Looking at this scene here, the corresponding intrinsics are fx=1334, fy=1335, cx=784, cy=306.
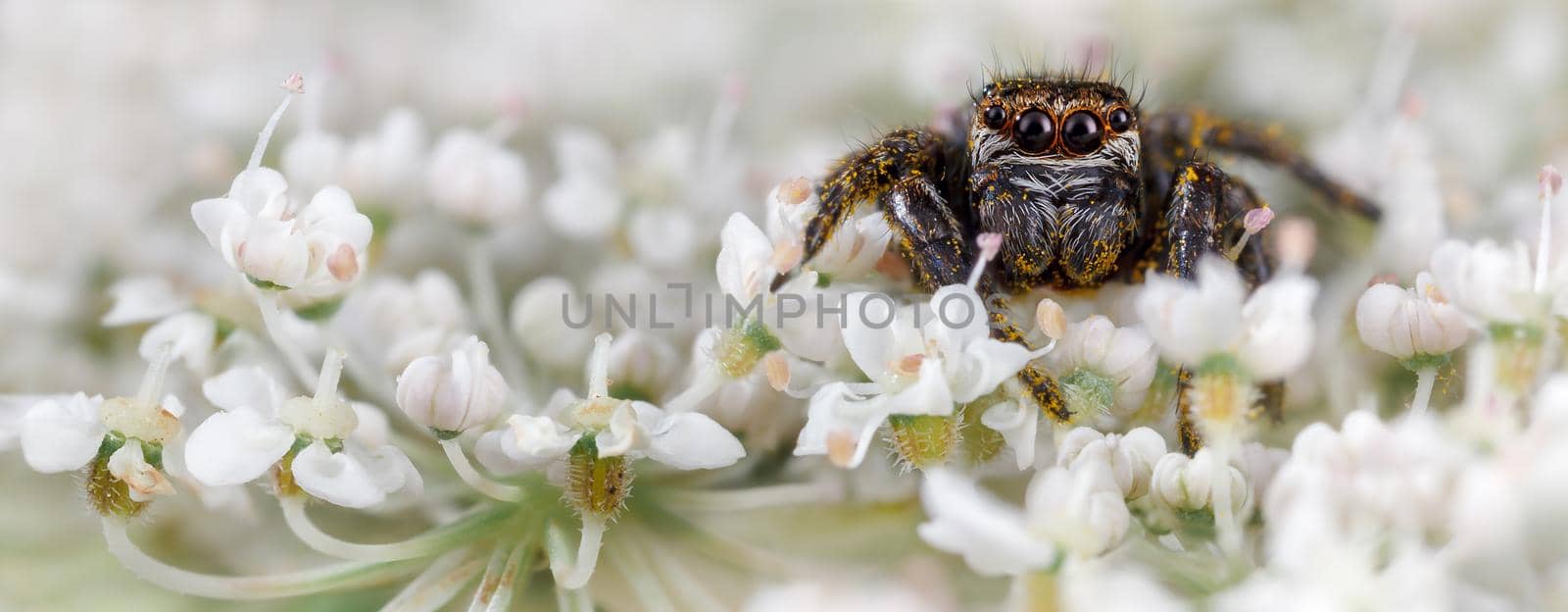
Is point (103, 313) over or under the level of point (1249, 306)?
under

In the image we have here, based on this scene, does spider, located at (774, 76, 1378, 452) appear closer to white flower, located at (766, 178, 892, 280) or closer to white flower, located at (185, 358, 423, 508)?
white flower, located at (766, 178, 892, 280)

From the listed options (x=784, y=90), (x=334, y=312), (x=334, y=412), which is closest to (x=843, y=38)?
(x=784, y=90)

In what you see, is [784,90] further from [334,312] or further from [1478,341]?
[1478,341]

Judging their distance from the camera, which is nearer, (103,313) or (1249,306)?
(1249,306)

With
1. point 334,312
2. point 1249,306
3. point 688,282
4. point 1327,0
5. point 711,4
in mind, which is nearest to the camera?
point 1249,306

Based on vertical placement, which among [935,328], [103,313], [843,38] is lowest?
[103,313]

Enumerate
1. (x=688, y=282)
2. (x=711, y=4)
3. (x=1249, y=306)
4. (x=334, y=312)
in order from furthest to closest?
1. (x=711, y=4)
2. (x=688, y=282)
3. (x=334, y=312)
4. (x=1249, y=306)
